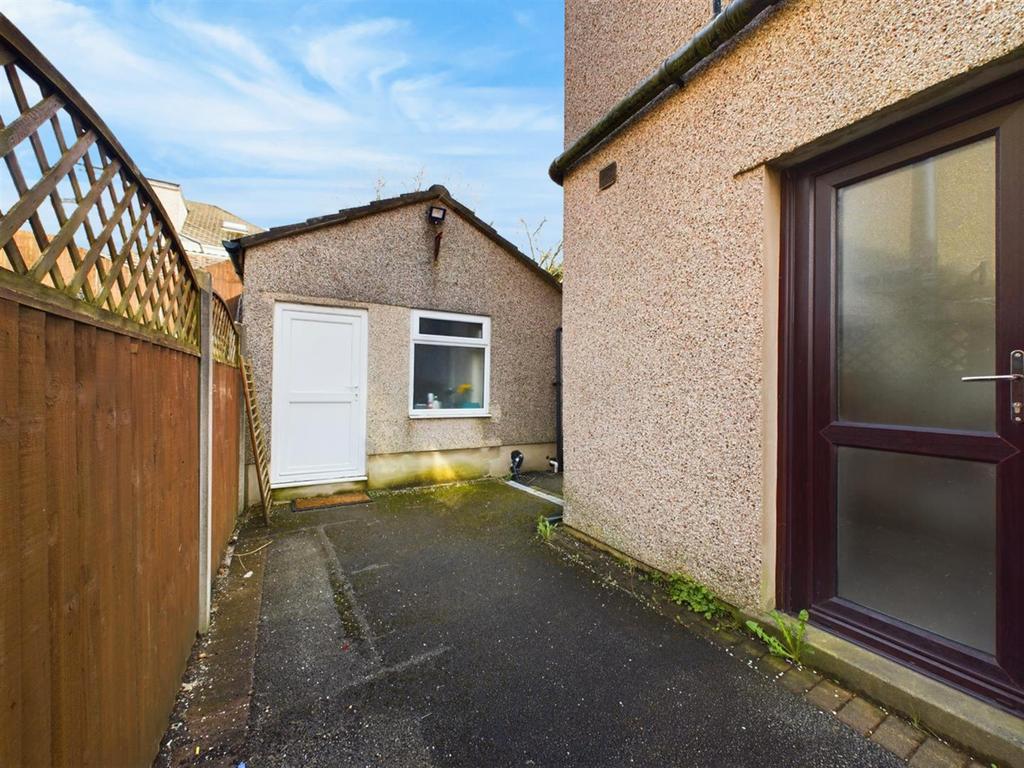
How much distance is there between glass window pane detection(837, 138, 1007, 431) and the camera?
1754 millimetres

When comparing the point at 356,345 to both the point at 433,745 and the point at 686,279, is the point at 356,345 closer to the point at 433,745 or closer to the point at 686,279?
the point at 686,279

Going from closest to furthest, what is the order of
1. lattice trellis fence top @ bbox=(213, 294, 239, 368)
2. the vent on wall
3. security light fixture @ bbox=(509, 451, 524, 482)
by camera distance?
lattice trellis fence top @ bbox=(213, 294, 239, 368), the vent on wall, security light fixture @ bbox=(509, 451, 524, 482)

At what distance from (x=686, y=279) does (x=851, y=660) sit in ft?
7.24

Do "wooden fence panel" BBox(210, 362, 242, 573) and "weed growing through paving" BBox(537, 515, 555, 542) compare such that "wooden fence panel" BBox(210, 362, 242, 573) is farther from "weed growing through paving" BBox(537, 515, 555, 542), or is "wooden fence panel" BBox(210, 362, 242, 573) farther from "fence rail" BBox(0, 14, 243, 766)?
"weed growing through paving" BBox(537, 515, 555, 542)

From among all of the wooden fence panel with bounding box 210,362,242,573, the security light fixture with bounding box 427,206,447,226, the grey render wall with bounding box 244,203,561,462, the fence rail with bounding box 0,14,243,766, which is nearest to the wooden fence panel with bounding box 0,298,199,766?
the fence rail with bounding box 0,14,243,766

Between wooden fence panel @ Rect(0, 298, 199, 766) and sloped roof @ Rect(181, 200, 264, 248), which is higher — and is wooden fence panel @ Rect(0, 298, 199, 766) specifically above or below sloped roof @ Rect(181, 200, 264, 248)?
below

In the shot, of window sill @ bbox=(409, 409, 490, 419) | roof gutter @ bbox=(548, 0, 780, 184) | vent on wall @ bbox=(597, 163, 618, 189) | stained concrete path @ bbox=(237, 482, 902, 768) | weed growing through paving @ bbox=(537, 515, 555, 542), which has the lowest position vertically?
stained concrete path @ bbox=(237, 482, 902, 768)

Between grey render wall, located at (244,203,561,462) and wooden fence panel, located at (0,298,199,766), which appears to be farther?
grey render wall, located at (244,203,561,462)

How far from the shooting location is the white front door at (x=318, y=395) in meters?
5.01

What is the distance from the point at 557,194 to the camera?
169 inches

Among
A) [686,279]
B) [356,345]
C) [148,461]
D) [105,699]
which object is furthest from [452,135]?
[105,699]

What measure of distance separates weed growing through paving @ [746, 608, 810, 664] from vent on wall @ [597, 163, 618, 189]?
323 cm

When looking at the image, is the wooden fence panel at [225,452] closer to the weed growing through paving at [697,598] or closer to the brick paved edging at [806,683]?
the brick paved edging at [806,683]

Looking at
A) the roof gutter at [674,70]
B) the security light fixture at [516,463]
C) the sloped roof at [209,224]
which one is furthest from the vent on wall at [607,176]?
the sloped roof at [209,224]
